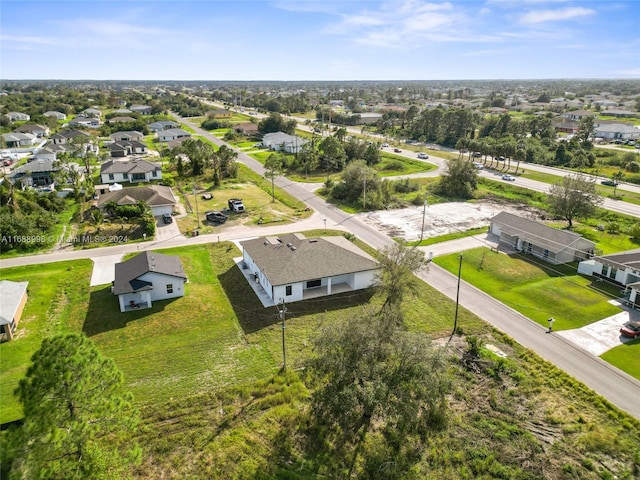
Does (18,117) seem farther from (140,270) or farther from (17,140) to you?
(140,270)

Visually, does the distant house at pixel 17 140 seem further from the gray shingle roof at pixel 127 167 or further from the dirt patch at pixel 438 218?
the dirt patch at pixel 438 218

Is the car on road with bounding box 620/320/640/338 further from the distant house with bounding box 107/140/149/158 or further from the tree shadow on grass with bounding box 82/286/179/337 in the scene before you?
the distant house with bounding box 107/140/149/158

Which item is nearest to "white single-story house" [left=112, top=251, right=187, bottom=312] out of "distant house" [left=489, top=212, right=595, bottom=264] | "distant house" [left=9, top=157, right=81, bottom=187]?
"distant house" [left=489, top=212, right=595, bottom=264]

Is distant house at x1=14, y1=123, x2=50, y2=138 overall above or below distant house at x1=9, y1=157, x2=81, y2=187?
above

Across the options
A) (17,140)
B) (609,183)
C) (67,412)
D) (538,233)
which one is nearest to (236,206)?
(538,233)

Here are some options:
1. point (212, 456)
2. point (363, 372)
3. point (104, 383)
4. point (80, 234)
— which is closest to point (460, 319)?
point (363, 372)

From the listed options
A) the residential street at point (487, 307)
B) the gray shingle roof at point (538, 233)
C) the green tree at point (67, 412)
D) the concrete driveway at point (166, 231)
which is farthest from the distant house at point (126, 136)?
the green tree at point (67, 412)
